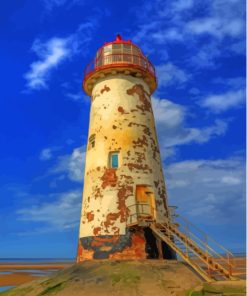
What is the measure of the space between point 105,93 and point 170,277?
10331 mm

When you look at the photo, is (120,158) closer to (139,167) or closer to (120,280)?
(139,167)

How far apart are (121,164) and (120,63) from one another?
18.8ft

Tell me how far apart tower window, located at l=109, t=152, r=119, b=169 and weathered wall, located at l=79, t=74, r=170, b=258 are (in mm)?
190

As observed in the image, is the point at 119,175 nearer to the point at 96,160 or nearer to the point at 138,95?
the point at 96,160

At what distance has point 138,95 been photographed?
734 inches

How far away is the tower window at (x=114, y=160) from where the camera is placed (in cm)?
1695

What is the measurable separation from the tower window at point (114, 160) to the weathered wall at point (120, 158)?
0.62 feet

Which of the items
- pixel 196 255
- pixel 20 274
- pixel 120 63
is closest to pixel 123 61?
pixel 120 63

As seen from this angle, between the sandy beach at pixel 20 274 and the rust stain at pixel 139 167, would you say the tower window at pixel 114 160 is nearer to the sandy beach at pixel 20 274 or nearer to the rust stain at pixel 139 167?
the rust stain at pixel 139 167

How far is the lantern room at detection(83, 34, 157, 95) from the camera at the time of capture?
60.4 feet

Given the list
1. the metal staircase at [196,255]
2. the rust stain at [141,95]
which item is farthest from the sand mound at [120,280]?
the rust stain at [141,95]

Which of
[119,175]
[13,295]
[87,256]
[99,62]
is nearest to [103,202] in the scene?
[119,175]

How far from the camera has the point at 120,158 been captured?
55.6ft

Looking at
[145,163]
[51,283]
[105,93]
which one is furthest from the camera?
[105,93]
